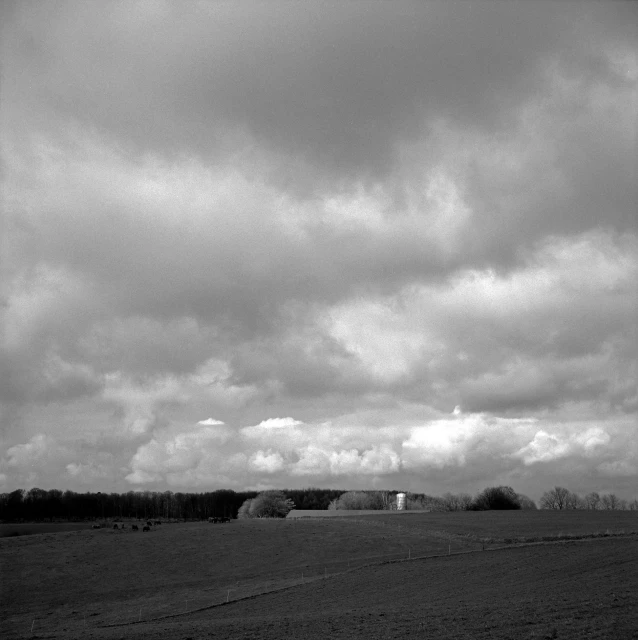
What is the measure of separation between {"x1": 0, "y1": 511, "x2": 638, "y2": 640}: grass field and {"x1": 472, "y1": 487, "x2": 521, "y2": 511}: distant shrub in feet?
182

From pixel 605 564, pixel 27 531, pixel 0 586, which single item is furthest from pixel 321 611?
pixel 27 531

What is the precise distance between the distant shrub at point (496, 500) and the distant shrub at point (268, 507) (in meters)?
43.8

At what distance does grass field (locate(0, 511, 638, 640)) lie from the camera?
27.8 m

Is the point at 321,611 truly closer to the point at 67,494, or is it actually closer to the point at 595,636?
the point at 595,636

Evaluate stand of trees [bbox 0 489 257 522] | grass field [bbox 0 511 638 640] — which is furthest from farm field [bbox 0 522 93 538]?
stand of trees [bbox 0 489 257 522]

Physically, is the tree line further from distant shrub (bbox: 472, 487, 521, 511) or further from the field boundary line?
the field boundary line

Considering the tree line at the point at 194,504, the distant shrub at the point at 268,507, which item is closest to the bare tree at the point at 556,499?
the tree line at the point at 194,504

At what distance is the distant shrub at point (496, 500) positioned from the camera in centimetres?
14038

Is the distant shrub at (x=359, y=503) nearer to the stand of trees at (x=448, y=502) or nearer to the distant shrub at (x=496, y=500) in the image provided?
the stand of trees at (x=448, y=502)

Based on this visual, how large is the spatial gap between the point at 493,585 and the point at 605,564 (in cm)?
1098

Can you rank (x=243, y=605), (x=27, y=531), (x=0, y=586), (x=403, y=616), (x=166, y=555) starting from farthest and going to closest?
(x=27, y=531) < (x=166, y=555) < (x=0, y=586) < (x=243, y=605) < (x=403, y=616)

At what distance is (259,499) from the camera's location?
135 metres

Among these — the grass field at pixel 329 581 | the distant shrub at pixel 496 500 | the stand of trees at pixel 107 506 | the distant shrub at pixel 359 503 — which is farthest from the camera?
the stand of trees at pixel 107 506

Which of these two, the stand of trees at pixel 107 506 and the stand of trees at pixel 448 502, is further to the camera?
the stand of trees at pixel 107 506
